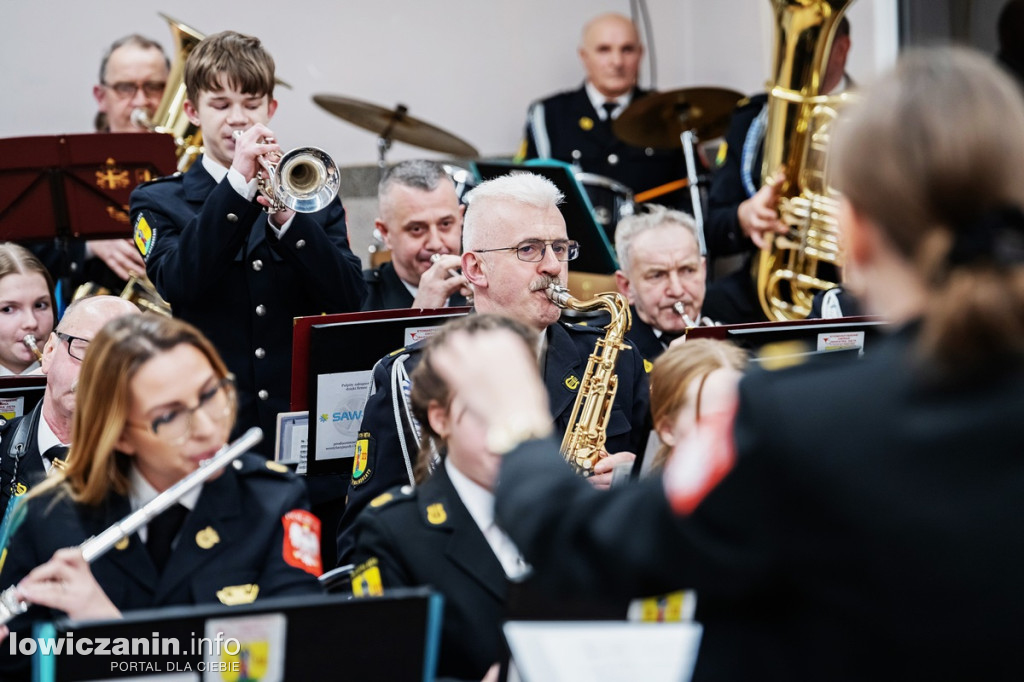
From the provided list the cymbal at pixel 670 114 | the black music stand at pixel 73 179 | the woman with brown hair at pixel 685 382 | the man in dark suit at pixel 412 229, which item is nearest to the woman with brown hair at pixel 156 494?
the woman with brown hair at pixel 685 382

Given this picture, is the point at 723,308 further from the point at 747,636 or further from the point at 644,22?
the point at 747,636

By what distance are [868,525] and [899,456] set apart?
0.08 metres

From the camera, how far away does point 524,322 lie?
3539mm

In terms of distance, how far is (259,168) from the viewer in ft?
12.3

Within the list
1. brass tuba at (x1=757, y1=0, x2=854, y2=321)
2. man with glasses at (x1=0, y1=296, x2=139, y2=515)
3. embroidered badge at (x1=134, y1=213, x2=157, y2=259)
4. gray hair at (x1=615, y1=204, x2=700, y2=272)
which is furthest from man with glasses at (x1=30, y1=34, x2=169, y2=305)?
brass tuba at (x1=757, y1=0, x2=854, y2=321)

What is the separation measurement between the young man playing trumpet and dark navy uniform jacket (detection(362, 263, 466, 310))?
772 mm

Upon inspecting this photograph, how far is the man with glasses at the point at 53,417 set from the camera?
138 inches

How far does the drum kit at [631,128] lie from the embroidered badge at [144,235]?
8.32ft

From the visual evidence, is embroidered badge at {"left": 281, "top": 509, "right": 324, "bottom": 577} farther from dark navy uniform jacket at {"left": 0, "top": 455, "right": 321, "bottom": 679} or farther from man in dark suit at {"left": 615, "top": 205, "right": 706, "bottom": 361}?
man in dark suit at {"left": 615, "top": 205, "right": 706, "bottom": 361}

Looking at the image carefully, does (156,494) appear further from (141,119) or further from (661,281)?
(141,119)

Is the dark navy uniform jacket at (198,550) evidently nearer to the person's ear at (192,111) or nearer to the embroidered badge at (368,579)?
the embroidered badge at (368,579)

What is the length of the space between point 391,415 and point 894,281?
212 centimetres

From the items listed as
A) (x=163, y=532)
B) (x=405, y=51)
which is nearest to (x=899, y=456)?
(x=163, y=532)

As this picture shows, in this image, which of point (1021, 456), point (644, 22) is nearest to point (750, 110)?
point (644, 22)
